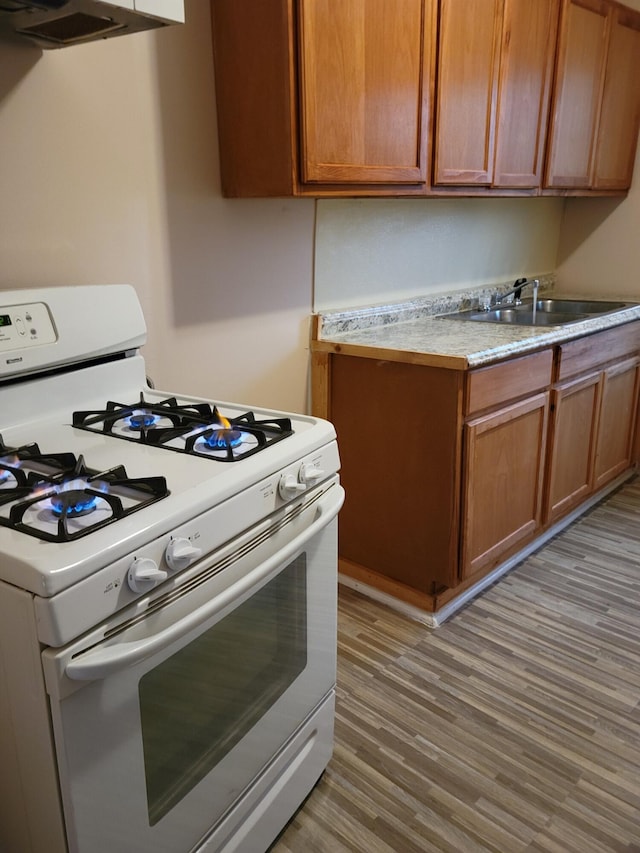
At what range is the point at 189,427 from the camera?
1.33 meters

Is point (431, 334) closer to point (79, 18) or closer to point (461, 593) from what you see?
point (461, 593)

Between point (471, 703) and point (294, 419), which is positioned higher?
point (294, 419)

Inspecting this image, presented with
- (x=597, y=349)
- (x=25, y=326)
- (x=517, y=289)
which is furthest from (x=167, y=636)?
(x=517, y=289)

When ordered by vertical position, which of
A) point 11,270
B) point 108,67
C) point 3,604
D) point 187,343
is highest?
point 108,67

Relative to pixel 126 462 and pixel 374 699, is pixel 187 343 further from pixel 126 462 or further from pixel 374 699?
pixel 374 699

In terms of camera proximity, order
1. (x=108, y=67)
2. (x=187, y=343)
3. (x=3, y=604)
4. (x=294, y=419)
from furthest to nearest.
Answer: (x=187, y=343)
(x=108, y=67)
(x=294, y=419)
(x=3, y=604)

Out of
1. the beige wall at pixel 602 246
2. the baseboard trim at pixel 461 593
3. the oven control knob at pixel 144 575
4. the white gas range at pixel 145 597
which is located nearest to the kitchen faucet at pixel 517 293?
the beige wall at pixel 602 246

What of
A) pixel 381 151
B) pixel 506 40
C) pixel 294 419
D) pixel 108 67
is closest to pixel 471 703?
pixel 294 419

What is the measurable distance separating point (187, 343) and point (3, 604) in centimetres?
115

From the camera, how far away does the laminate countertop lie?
6.63 feet

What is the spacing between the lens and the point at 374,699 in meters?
1.86

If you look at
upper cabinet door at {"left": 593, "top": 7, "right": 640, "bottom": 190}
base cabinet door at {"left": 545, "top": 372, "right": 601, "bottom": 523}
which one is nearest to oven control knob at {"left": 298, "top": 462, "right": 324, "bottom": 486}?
base cabinet door at {"left": 545, "top": 372, "right": 601, "bottom": 523}

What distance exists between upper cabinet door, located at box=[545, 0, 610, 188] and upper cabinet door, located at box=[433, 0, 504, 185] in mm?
495

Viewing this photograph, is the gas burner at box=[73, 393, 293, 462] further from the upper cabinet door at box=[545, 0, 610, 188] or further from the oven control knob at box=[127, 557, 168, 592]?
the upper cabinet door at box=[545, 0, 610, 188]
